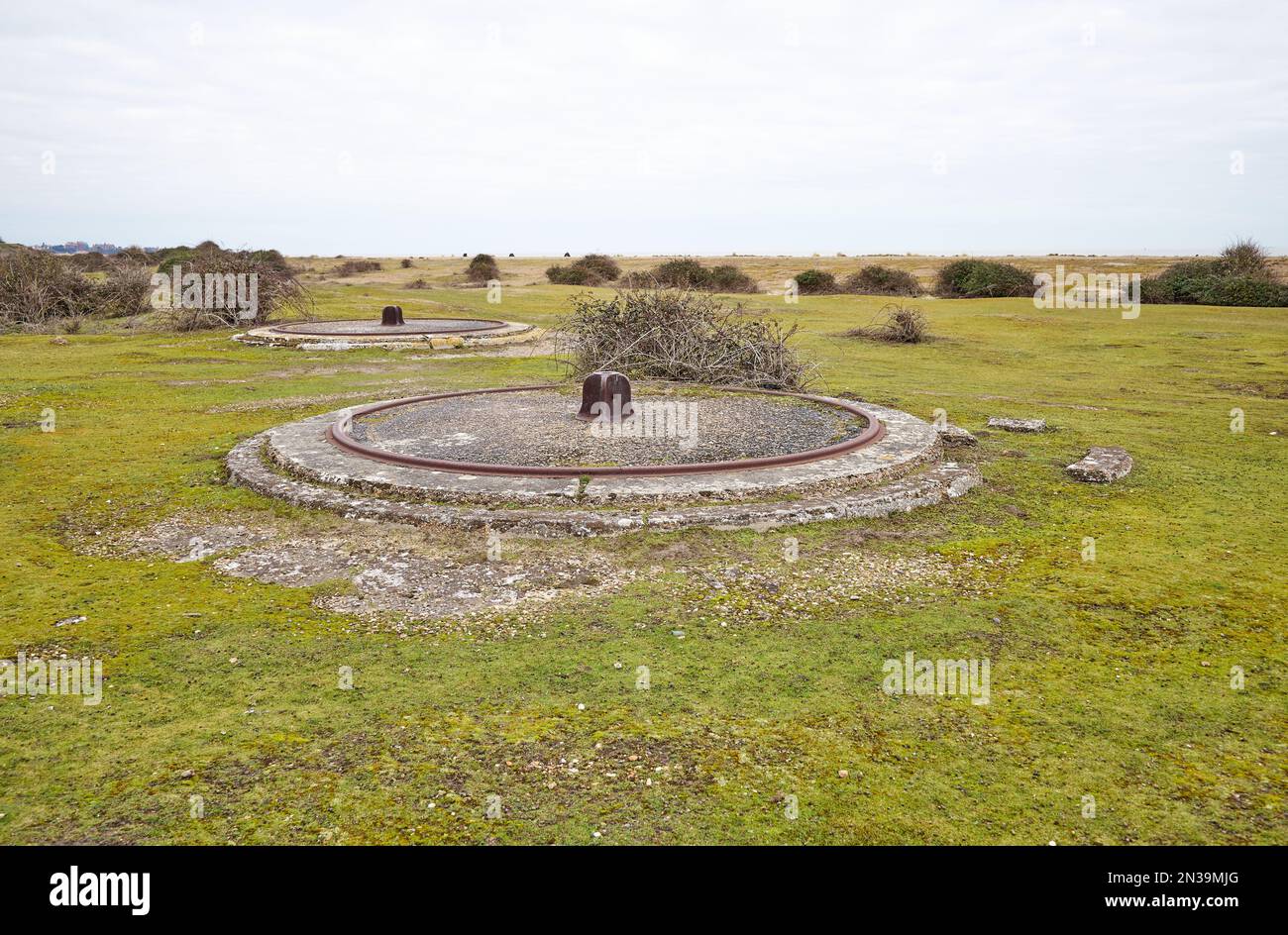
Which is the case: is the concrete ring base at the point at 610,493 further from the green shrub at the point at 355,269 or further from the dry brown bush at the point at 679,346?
the green shrub at the point at 355,269

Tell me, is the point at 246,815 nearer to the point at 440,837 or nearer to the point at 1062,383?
the point at 440,837

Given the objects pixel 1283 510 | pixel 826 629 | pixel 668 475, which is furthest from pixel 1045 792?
pixel 1283 510

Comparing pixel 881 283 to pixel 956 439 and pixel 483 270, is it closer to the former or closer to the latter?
pixel 483 270

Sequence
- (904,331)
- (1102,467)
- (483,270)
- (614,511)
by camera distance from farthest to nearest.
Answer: (483,270), (904,331), (1102,467), (614,511)

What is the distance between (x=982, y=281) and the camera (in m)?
30.3

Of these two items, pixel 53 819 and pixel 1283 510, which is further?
pixel 1283 510

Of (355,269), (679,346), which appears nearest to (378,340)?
(679,346)

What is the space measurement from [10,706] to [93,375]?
37.3 ft

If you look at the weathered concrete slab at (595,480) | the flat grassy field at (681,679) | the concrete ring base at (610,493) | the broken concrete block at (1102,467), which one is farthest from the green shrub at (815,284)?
the concrete ring base at (610,493)

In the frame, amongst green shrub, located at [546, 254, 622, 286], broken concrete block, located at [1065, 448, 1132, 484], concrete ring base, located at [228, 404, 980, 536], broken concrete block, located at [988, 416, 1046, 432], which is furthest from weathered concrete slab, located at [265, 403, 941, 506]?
green shrub, located at [546, 254, 622, 286]

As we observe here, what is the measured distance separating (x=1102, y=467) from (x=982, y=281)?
83.7ft

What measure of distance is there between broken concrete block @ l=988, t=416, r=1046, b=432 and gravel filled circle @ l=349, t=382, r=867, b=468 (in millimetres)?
1821

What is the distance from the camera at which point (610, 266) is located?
41.9 m
